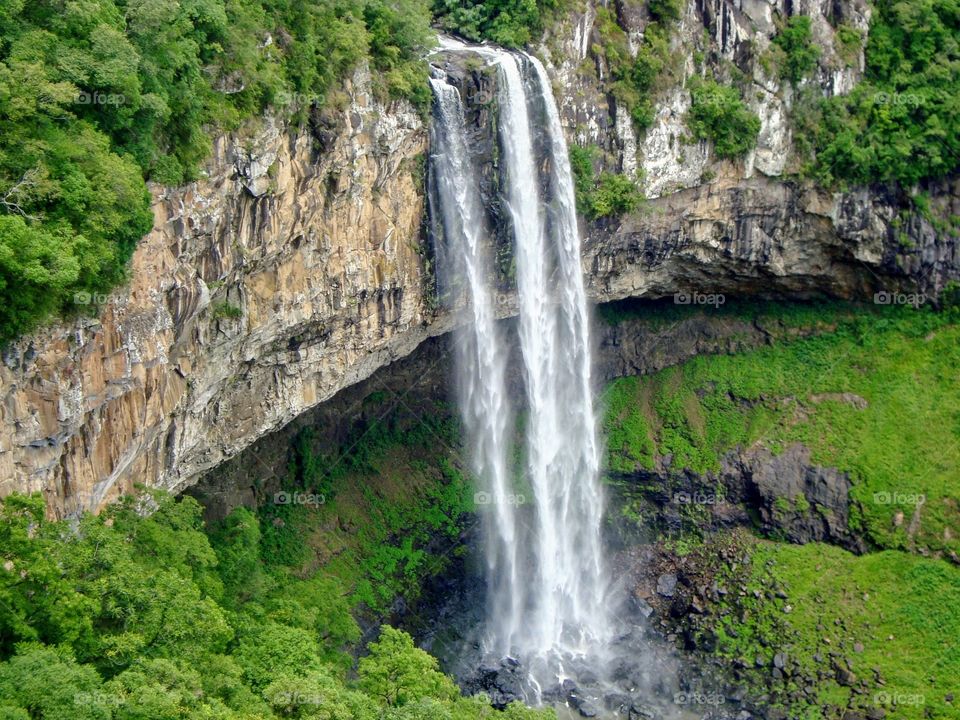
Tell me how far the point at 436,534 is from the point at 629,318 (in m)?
10.2

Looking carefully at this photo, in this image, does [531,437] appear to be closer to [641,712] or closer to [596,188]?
[596,188]

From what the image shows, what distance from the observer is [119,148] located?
17.7m

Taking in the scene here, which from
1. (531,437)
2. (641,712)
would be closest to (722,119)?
(531,437)

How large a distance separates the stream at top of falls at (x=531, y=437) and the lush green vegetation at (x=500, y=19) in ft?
1.95

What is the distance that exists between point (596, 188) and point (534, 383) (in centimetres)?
594

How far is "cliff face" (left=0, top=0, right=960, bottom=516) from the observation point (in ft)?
59.4

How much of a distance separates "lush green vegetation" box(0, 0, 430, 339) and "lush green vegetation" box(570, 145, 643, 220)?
34.2 feet

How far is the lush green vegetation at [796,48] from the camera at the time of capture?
1267 inches

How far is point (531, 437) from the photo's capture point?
31172mm

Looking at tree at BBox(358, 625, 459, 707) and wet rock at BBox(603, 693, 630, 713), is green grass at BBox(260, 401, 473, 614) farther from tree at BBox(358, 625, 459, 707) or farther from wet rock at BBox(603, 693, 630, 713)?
tree at BBox(358, 625, 459, 707)

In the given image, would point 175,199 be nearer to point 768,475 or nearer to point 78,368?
point 78,368

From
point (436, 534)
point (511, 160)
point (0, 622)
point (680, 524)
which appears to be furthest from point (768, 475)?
point (0, 622)

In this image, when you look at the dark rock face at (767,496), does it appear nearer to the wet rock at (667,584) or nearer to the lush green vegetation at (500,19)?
the wet rock at (667,584)

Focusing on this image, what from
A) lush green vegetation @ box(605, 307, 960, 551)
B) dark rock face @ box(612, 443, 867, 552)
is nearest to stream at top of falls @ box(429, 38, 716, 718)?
dark rock face @ box(612, 443, 867, 552)
